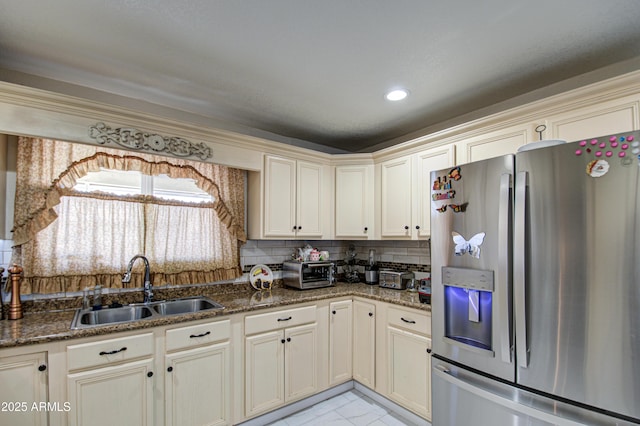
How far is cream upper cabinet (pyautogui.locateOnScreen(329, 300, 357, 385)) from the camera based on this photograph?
2.79 metres

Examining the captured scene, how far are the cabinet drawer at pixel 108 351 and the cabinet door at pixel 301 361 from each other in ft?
3.39

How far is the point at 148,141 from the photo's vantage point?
2254 millimetres

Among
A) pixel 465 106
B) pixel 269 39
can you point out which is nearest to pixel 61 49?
pixel 269 39

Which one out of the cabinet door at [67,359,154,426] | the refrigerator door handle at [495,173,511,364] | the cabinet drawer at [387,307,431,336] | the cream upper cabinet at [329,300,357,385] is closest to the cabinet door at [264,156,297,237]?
the cream upper cabinet at [329,300,357,385]

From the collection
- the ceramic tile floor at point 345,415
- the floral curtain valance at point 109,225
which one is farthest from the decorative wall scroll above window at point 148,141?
the ceramic tile floor at point 345,415

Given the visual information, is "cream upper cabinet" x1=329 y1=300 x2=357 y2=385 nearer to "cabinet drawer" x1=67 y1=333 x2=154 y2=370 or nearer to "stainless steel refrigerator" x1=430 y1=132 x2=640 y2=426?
"stainless steel refrigerator" x1=430 y1=132 x2=640 y2=426

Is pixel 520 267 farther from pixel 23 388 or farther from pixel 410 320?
pixel 23 388

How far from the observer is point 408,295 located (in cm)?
272

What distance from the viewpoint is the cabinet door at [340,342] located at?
279 cm

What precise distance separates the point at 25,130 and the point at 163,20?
111 centimetres

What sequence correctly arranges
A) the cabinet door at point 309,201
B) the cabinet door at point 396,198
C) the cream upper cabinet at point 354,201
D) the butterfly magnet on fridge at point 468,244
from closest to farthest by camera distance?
the butterfly magnet on fridge at point 468,244
the cabinet door at point 396,198
the cabinet door at point 309,201
the cream upper cabinet at point 354,201

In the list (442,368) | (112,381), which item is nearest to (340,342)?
(442,368)

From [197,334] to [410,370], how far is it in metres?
1.62

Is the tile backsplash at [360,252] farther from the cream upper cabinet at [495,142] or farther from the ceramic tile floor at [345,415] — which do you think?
the ceramic tile floor at [345,415]
